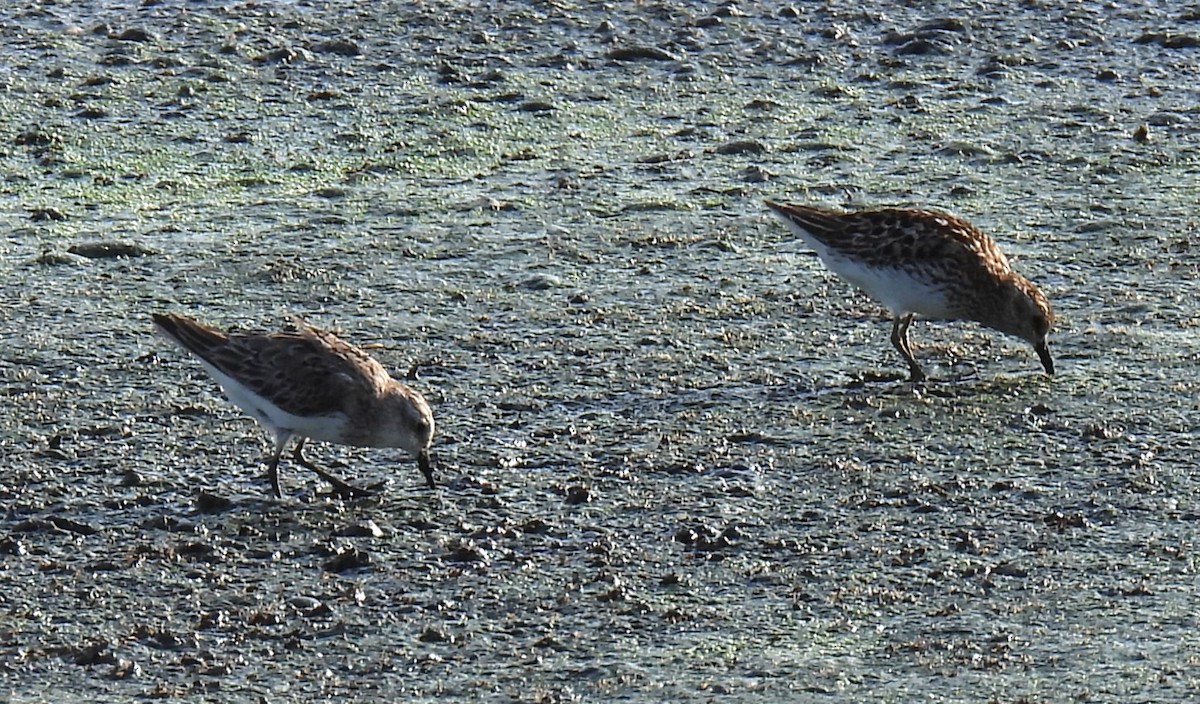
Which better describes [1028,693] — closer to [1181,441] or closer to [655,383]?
[1181,441]

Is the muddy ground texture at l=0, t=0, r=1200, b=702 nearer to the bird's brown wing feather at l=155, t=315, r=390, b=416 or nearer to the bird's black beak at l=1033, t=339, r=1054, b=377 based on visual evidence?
the bird's black beak at l=1033, t=339, r=1054, b=377

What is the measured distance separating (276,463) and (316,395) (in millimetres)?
317

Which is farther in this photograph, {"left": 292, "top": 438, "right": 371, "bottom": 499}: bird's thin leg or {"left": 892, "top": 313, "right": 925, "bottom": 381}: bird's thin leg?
{"left": 892, "top": 313, "right": 925, "bottom": 381}: bird's thin leg

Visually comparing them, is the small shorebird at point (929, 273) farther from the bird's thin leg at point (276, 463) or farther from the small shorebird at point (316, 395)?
the bird's thin leg at point (276, 463)

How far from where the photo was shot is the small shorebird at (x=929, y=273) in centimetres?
886

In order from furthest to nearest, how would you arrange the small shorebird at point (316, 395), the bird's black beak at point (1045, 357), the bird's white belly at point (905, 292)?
the bird's white belly at point (905, 292) < the bird's black beak at point (1045, 357) < the small shorebird at point (316, 395)

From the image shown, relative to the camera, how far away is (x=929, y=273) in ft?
29.6

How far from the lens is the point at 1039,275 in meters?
9.98

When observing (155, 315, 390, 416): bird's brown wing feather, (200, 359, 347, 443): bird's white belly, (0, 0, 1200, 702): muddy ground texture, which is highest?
(155, 315, 390, 416): bird's brown wing feather

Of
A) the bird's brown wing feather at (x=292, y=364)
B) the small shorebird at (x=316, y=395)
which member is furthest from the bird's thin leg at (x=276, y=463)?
the bird's brown wing feather at (x=292, y=364)

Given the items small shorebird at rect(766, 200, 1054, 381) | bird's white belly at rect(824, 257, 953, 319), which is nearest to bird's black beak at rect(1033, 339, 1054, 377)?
small shorebird at rect(766, 200, 1054, 381)

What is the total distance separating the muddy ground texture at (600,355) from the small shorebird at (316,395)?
215 mm

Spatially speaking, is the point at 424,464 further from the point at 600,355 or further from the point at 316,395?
the point at 600,355

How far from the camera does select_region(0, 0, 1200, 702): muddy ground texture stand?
6.38 m
